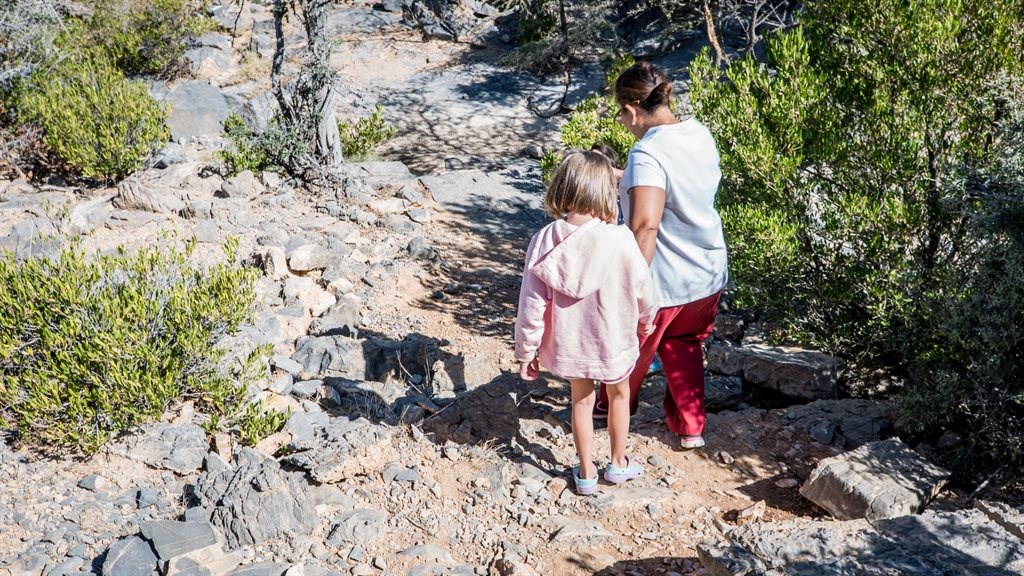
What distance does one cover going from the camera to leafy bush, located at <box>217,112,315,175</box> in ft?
26.8

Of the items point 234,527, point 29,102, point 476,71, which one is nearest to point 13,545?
point 234,527

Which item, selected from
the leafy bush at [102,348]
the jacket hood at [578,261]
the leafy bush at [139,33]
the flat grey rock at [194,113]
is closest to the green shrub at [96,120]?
the flat grey rock at [194,113]

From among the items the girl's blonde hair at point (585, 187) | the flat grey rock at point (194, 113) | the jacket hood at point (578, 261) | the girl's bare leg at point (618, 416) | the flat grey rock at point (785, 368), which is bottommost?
the flat grey rock at point (785, 368)

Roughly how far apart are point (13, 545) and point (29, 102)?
7.27m

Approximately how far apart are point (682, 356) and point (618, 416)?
0.46 meters

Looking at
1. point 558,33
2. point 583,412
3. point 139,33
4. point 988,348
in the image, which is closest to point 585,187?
point 583,412

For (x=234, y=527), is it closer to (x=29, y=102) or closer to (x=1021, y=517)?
(x=1021, y=517)

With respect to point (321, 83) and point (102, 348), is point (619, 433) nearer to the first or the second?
point (102, 348)

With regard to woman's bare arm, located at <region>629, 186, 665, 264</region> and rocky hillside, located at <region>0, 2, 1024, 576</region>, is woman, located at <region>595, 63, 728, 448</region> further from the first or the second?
rocky hillside, located at <region>0, 2, 1024, 576</region>

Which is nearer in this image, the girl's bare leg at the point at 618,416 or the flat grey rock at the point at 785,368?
the girl's bare leg at the point at 618,416

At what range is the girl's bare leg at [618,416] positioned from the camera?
319cm

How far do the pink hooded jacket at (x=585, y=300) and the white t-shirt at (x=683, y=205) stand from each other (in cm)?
20

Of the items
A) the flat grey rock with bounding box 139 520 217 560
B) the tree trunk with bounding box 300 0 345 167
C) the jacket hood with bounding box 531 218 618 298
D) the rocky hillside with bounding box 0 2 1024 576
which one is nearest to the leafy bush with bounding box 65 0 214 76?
the tree trunk with bounding box 300 0 345 167

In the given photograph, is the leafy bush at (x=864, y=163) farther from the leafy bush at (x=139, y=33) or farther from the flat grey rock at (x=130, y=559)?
the leafy bush at (x=139, y=33)
